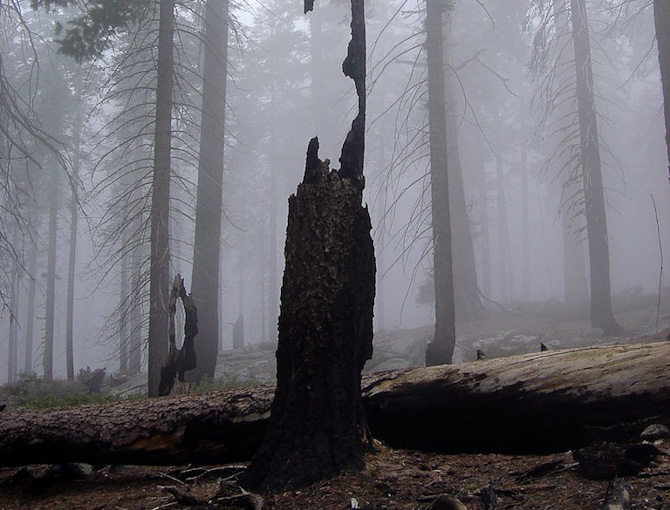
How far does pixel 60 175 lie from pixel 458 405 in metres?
28.1

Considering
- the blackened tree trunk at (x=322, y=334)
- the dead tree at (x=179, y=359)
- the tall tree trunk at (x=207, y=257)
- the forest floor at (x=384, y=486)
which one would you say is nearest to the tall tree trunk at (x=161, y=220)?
the tall tree trunk at (x=207, y=257)

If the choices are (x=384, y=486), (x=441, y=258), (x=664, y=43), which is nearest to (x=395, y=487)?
(x=384, y=486)

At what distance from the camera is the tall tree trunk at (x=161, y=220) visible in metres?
9.40

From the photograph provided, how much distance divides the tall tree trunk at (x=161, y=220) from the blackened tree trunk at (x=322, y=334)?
577cm

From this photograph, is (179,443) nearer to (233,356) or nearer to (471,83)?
(233,356)

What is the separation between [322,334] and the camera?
155 inches

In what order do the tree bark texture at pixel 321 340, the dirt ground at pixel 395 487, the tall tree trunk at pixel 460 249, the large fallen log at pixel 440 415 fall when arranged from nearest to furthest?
the dirt ground at pixel 395 487, the tree bark texture at pixel 321 340, the large fallen log at pixel 440 415, the tall tree trunk at pixel 460 249

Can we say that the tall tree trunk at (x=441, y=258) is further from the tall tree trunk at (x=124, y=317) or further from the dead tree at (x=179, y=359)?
the tall tree trunk at (x=124, y=317)

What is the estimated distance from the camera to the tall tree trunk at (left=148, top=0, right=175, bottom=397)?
940 centimetres

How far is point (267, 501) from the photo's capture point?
3455 millimetres

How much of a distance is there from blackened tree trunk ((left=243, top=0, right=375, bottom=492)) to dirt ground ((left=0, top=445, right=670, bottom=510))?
211mm

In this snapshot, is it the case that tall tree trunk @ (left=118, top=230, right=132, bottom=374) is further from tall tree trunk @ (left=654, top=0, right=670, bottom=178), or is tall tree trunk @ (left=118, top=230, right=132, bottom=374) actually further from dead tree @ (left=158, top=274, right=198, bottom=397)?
tall tree trunk @ (left=654, top=0, right=670, bottom=178)

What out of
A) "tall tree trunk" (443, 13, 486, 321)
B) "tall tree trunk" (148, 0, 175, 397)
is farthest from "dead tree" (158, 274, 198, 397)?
"tall tree trunk" (443, 13, 486, 321)

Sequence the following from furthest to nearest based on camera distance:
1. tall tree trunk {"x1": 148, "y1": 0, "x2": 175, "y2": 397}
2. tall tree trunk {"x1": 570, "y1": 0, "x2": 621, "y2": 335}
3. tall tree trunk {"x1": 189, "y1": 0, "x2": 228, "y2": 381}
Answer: tall tree trunk {"x1": 570, "y1": 0, "x2": 621, "y2": 335} → tall tree trunk {"x1": 189, "y1": 0, "x2": 228, "y2": 381} → tall tree trunk {"x1": 148, "y1": 0, "x2": 175, "y2": 397}
